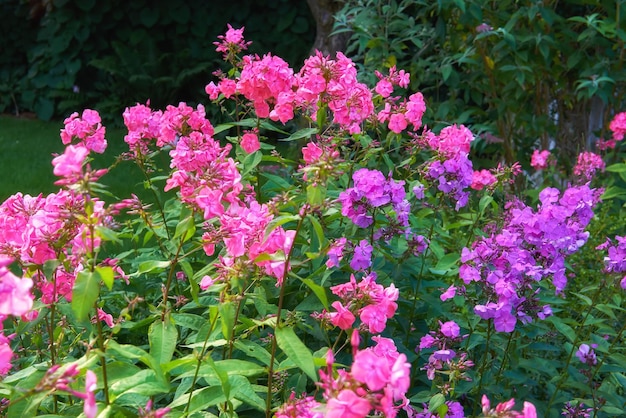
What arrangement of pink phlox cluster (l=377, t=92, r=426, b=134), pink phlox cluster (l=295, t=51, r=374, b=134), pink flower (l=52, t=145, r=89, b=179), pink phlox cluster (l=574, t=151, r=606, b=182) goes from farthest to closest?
1. pink phlox cluster (l=574, t=151, r=606, b=182)
2. pink phlox cluster (l=377, t=92, r=426, b=134)
3. pink phlox cluster (l=295, t=51, r=374, b=134)
4. pink flower (l=52, t=145, r=89, b=179)

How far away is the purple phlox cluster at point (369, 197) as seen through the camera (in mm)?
2092

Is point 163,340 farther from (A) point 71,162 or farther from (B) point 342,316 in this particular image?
(A) point 71,162

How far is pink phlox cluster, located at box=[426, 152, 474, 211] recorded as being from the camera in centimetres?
234

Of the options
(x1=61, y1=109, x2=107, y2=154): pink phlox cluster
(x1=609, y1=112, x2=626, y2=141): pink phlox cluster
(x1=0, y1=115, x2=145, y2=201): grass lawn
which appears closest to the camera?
(x1=61, y1=109, x2=107, y2=154): pink phlox cluster

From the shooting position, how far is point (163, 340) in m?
1.71

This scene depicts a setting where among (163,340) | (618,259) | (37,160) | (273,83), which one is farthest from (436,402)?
(37,160)

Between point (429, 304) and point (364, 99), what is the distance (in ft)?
2.03

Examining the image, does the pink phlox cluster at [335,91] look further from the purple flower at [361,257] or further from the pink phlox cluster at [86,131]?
the pink phlox cluster at [86,131]

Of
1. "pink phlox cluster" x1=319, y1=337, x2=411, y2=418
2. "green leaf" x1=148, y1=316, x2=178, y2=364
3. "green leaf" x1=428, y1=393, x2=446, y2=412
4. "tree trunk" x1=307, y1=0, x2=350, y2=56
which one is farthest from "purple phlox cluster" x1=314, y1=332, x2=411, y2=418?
"tree trunk" x1=307, y1=0, x2=350, y2=56

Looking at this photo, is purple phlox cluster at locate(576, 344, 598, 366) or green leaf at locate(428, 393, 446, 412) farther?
purple phlox cluster at locate(576, 344, 598, 366)

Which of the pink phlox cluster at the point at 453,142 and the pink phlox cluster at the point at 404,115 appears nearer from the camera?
the pink phlox cluster at the point at 453,142

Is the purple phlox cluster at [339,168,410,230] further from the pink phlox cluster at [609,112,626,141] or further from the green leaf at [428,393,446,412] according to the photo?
the pink phlox cluster at [609,112,626,141]

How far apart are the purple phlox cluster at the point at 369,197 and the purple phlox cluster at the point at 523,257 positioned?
221 millimetres

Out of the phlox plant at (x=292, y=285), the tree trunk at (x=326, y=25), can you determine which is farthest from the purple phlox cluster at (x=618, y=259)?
the tree trunk at (x=326, y=25)
